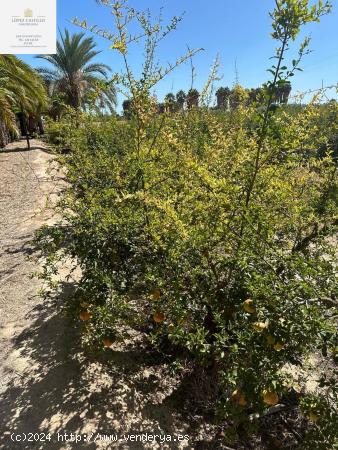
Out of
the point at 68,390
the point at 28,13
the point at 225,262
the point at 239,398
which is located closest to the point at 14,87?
the point at 28,13

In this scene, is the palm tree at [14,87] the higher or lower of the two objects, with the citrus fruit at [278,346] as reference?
higher

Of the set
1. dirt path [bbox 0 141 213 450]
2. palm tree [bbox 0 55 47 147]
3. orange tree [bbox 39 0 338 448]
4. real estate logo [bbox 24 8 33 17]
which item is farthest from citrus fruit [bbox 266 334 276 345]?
palm tree [bbox 0 55 47 147]

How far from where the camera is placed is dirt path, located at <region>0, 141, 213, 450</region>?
2.38 meters

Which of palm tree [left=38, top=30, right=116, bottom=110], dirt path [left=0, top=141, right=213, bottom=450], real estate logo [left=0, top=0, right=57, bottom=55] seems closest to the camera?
dirt path [left=0, top=141, right=213, bottom=450]

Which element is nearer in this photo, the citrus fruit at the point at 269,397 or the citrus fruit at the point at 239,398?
the citrus fruit at the point at 269,397

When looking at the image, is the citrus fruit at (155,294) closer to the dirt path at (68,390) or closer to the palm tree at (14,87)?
the dirt path at (68,390)

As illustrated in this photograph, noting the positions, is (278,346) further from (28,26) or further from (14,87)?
(14,87)

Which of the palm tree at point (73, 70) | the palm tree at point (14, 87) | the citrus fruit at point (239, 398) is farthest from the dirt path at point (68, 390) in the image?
the palm tree at point (73, 70)

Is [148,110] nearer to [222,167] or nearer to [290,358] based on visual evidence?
→ [222,167]

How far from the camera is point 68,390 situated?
2.66 m

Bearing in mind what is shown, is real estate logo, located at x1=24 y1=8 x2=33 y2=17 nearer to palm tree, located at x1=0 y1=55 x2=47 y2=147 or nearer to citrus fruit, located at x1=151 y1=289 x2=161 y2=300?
palm tree, located at x1=0 y1=55 x2=47 y2=147

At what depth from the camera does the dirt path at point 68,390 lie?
2.38m

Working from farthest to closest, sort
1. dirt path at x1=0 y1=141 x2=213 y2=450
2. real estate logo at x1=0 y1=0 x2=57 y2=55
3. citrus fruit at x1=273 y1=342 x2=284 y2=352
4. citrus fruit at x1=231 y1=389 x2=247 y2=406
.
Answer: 1. real estate logo at x1=0 y1=0 x2=57 y2=55
2. dirt path at x1=0 y1=141 x2=213 y2=450
3. citrus fruit at x1=231 y1=389 x2=247 y2=406
4. citrus fruit at x1=273 y1=342 x2=284 y2=352

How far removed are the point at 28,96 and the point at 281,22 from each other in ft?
41.5
